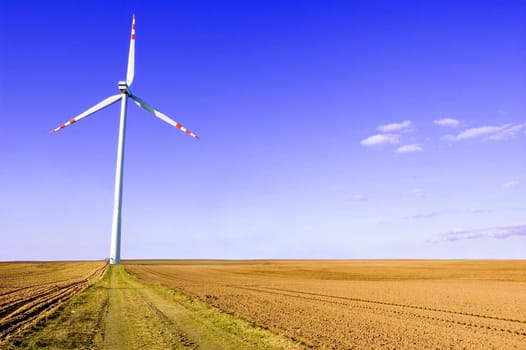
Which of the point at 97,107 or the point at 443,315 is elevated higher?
the point at 97,107

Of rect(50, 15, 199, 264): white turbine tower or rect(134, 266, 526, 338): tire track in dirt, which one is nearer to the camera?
rect(134, 266, 526, 338): tire track in dirt

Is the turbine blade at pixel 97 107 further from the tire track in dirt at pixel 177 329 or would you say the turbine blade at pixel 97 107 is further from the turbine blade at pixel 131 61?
the tire track in dirt at pixel 177 329

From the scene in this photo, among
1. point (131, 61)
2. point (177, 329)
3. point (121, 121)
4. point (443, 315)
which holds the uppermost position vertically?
point (131, 61)

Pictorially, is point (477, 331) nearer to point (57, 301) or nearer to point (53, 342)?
point (53, 342)

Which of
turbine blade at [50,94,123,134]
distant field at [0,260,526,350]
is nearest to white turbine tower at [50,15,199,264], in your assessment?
turbine blade at [50,94,123,134]

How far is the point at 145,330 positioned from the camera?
16.6 metres

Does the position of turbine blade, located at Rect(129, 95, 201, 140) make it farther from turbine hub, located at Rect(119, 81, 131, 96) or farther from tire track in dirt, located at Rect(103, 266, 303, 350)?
tire track in dirt, located at Rect(103, 266, 303, 350)

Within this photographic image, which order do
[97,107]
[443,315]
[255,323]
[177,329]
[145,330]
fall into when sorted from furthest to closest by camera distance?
1. [97,107]
2. [443,315]
3. [255,323]
4. [177,329]
5. [145,330]

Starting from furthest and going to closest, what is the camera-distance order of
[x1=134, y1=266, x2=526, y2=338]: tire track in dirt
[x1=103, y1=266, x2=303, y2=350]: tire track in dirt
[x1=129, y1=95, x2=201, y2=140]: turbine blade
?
[x1=129, y1=95, x2=201, y2=140]: turbine blade < [x1=134, y1=266, x2=526, y2=338]: tire track in dirt < [x1=103, y1=266, x2=303, y2=350]: tire track in dirt

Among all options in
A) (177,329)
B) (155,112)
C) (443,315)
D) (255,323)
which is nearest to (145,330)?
(177,329)

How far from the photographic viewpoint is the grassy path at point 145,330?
568 inches

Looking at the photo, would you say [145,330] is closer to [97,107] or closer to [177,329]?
[177,329]

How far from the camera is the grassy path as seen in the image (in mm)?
14438

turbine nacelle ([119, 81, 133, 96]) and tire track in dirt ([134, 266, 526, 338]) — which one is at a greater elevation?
turbine nacelle ([119, 81, 133, 96])
